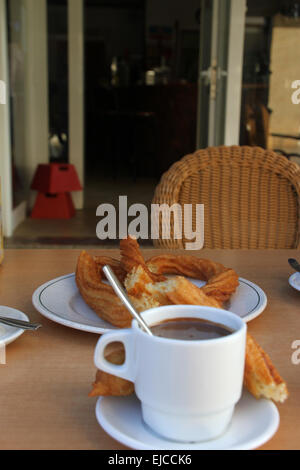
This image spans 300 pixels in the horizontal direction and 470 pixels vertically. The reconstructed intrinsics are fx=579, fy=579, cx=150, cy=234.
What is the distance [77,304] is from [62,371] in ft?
0.57

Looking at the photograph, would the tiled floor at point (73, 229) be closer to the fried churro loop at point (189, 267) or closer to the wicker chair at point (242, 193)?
the wicker chair at point (242, 193)

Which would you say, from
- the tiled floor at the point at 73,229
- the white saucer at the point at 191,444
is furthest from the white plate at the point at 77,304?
the tiled floor at the point at 73,229

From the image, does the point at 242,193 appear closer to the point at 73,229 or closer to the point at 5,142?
the point at 5,142

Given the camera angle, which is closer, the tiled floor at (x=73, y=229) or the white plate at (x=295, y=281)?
the white plate at (x=295, y=281)

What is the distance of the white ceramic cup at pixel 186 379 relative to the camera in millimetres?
380

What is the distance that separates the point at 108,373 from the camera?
17.1 inches

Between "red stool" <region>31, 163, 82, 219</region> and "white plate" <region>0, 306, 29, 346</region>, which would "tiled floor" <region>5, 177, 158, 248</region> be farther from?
"white plate" <region>0, 306, 29, 346</region>

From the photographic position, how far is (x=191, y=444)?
396 mm

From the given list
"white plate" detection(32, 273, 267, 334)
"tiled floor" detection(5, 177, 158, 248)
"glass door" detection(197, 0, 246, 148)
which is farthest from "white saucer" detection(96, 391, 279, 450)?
"glass door" detection(197, 0, 246, 148)

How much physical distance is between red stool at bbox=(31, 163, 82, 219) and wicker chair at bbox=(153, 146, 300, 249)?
9.54ft

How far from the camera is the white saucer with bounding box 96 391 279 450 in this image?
39 centimetres

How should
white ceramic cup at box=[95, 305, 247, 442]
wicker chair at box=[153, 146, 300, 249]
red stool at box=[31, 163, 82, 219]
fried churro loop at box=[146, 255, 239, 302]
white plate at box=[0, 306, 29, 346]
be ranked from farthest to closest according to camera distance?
red stool at box=[31, 163, 82, 219]
wicker chair at box=[153, 146, 300, 249]
fried churro loop at box=[146, 255, 239, 302]
white plate at box=[0, 306, 29, 346]
white ceramic cup at box=[95, 305, 247, 442]

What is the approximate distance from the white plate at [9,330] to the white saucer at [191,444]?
0.18 m

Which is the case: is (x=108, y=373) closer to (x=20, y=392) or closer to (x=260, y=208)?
(x=20, y=392)
